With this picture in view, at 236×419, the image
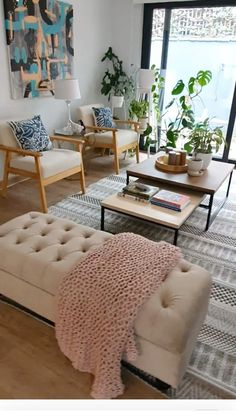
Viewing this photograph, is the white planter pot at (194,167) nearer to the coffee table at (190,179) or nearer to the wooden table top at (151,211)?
the coffee table at (190,179)

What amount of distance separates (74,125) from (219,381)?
3.11 metres

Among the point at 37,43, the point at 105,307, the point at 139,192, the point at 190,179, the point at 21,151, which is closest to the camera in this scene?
the point at 105,307

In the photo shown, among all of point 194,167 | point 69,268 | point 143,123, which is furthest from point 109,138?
point 69,268

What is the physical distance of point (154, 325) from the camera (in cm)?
125

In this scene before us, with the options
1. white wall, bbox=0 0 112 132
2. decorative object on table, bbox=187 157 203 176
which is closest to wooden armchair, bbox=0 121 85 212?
white wall, bbox=0 0 112 132

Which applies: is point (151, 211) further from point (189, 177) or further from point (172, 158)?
point (172, 158)

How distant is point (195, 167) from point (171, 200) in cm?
54

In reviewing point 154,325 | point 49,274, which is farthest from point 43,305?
point 154,325

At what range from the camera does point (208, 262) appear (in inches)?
91.4

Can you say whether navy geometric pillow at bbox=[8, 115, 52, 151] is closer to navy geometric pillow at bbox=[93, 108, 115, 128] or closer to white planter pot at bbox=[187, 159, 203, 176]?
navy geometric pillow at bbox=[93, 108, 115, 128]

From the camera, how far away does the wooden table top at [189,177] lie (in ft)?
8.69

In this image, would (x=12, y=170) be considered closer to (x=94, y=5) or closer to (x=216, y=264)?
(x=216, y=264)

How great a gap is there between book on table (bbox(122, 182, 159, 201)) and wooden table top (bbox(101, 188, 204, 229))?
5 cm
